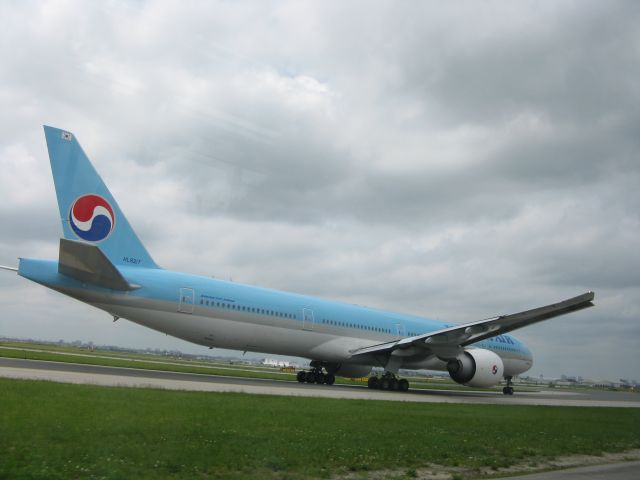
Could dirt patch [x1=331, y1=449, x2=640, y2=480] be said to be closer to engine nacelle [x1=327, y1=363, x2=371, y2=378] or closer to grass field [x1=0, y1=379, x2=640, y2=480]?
grass field [x1=0, y1=379, x2=640, y2=480]

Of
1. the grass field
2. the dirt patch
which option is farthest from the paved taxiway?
the grass field

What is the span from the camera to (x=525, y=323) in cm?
2380

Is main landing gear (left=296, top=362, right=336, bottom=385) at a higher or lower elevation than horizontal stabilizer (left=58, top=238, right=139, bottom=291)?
lower

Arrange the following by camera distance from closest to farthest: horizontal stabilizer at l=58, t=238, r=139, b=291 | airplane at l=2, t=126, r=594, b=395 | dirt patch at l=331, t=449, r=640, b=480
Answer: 1. dirt patch at l=331, t=449, r=640, b=480
2. horizontal stabilizer at l=58, t=238, r=139, b=291
3. airplane at l=2, t=126, r=594, b=395

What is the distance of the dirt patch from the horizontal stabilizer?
1298cm

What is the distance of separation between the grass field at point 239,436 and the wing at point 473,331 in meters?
7.37

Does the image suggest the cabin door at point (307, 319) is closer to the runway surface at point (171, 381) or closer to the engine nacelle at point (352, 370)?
the runway surface at point (171, 381)

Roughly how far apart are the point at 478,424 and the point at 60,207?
50.8 ft

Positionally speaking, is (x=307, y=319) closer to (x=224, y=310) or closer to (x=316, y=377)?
(x=316, y=377)

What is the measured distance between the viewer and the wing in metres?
21.8

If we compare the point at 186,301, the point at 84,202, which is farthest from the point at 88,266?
the point at 186,301

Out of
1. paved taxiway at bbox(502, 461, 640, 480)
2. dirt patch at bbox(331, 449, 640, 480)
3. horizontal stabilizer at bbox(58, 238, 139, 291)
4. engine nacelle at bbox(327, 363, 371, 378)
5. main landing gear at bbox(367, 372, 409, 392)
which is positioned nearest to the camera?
dirt patch at bbox(331, 449, 640, 480)

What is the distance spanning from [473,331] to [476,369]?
7.42ft

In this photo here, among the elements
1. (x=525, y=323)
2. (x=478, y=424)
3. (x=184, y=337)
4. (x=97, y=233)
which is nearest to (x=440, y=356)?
Answer: (x=525, y=323)
